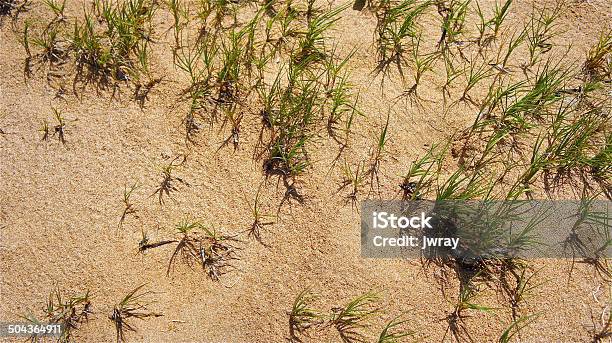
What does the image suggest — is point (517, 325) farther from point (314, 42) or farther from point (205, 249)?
point (314, 42)

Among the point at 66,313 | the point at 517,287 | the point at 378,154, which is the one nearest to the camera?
the point at 66,313

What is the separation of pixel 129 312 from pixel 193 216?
1.42 feet

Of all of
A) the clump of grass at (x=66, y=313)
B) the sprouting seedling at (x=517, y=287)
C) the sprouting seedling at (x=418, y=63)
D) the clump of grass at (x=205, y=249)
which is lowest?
the clump of grass at (x=66, y=313)

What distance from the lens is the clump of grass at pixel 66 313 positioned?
204 cm

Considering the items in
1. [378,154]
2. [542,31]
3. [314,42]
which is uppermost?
[542,31]

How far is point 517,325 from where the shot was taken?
6.96ft

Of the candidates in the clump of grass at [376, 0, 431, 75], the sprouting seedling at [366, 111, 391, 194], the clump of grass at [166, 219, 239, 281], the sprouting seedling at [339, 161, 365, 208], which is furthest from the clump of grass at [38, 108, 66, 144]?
the clump of grass at [376, 0, 431, 75]

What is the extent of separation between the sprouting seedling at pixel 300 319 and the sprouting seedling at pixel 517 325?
26.8 inches

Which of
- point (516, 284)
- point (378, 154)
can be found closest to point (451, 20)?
point (378, 154)

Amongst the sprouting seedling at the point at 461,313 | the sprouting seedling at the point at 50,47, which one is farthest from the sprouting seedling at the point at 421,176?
the sprouting seedling at the point at 50,47

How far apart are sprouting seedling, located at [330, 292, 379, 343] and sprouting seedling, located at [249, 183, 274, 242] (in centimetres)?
42

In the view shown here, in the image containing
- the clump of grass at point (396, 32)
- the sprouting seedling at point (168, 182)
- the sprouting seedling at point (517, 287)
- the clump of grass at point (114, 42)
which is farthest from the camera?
the clump of grass at point (396, 32)

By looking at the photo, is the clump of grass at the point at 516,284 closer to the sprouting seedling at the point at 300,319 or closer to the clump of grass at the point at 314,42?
the sprouting seedling at the point at 300,319

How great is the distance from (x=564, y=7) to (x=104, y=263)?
2499 mm
